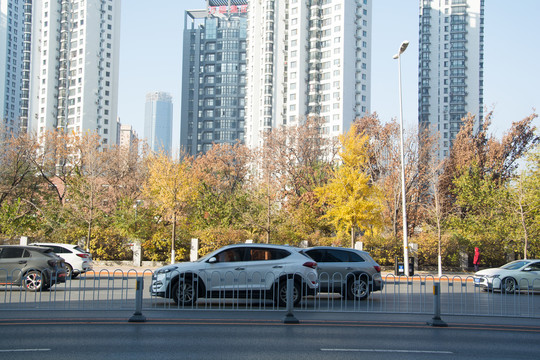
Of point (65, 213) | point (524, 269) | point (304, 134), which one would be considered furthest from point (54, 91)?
point (524, 269)

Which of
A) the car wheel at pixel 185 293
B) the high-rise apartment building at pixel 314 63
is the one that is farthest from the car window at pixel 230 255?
the high-rise apartment building at pixel 314 63

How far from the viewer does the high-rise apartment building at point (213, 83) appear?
15125 centimetres

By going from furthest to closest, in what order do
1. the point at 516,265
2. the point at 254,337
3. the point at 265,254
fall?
the point at 516,265 < the point at 265,254 < the point at 254,337

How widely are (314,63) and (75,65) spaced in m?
55.9

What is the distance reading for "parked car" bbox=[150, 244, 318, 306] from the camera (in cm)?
1445

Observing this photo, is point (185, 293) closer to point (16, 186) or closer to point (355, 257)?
point (355, 257)

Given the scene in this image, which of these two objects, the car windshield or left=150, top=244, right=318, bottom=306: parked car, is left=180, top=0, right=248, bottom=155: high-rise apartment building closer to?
the car windshield

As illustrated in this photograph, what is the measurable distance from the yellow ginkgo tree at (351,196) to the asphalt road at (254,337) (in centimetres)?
2104

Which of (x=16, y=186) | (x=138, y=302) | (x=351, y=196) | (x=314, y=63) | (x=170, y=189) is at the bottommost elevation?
(x=138, y=302)

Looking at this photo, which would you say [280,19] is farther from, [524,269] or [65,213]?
[524,269]

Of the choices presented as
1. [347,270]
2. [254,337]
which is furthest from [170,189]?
[254,337]

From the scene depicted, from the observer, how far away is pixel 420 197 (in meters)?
49.2

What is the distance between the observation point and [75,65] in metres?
124

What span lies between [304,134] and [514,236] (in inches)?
1002
